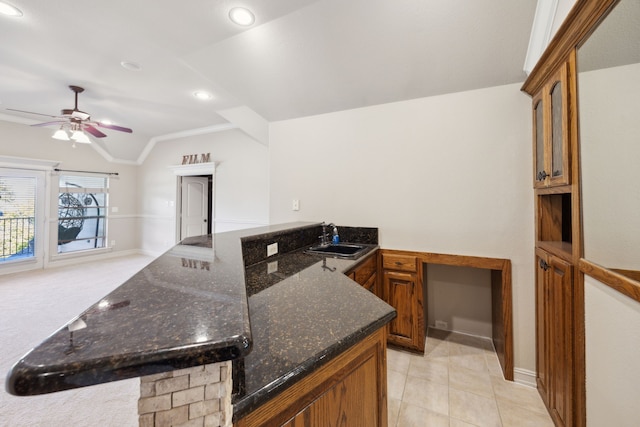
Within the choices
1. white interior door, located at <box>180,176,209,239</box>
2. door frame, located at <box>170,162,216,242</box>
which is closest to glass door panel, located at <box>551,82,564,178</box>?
door frame, located at <box>170,162,216,242</box>

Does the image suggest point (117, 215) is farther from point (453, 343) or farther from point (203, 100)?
point (453, 343)

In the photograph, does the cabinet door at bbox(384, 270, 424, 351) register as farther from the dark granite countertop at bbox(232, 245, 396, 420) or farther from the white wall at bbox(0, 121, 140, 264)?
the white wall at bbox(0, 121, 140, 264)

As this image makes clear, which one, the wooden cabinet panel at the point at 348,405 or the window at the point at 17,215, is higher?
the window at the point at 17,215

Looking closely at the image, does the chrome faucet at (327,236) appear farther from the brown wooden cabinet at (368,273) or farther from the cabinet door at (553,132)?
the cabinet door at (553,132)

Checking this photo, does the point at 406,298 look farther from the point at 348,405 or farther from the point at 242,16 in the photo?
the point at 242,16

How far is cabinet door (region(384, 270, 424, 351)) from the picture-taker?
2.29 meters

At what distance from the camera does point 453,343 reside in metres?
2.49

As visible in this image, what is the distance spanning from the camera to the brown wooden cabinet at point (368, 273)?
1912mm

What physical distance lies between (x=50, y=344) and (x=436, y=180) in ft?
8.25

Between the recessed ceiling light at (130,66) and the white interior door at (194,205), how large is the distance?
2974mm

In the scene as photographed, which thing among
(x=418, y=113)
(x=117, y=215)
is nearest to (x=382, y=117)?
(x=418, y=113)

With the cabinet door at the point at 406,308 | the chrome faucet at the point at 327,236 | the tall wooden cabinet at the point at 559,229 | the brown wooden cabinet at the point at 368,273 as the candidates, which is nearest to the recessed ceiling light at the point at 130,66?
the chrome faucet at the point at 327,236

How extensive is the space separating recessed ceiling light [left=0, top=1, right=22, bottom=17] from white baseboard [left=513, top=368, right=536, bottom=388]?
4599 millimetres

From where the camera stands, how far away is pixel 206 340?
18.6 inches
